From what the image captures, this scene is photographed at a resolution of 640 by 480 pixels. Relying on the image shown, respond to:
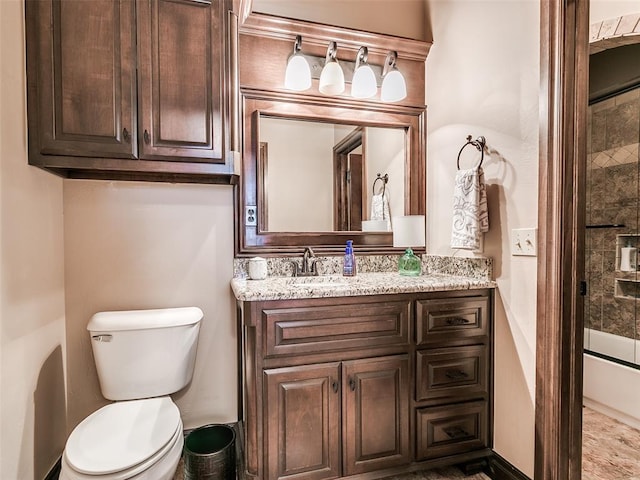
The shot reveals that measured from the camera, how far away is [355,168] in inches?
84.2

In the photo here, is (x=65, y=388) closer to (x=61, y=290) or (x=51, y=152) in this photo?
(x=61, y=290)

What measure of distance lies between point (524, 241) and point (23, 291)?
2051 mm

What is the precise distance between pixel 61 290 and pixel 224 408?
1.02 metres

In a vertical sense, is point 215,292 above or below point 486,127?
below

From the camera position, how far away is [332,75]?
195 cm

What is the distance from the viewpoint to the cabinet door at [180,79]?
1.52 meters

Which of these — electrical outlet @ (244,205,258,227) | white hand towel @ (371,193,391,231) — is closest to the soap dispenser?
white hand towel @ (371,193,391,231)

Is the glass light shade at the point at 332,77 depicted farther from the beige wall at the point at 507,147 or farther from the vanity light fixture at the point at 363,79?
the beige wall at the point at 507,147

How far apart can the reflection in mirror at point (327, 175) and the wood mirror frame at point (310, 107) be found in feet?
0.12

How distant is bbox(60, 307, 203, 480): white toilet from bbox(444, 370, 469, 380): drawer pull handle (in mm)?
1188

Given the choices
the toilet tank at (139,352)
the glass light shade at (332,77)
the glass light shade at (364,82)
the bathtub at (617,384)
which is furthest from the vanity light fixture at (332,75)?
the bathtub at (617,384)

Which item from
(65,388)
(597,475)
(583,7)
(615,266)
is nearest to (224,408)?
(65,388)

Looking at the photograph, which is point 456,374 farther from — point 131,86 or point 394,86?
point 131,86

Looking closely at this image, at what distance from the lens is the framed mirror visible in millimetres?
1956
